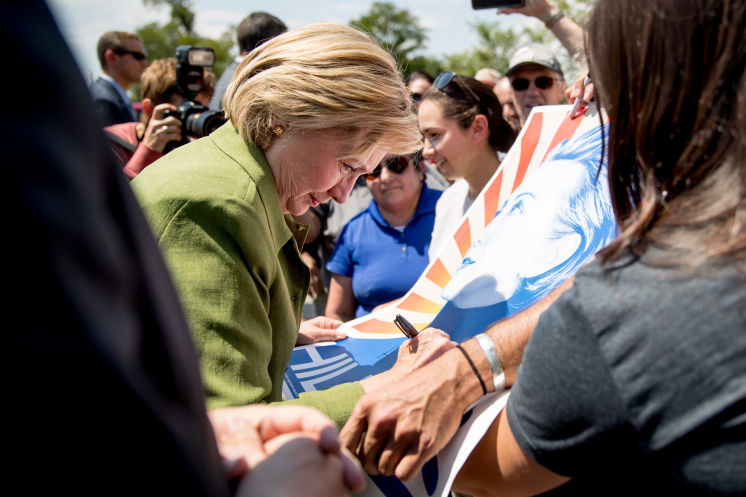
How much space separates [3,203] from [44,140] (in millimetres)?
50

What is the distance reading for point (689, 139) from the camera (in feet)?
2.83

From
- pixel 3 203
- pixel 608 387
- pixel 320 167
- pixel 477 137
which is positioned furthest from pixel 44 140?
pixel 477 137

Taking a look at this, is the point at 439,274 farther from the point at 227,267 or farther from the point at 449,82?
the point at 449,82

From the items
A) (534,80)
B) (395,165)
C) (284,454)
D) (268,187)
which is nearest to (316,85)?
(268,187)

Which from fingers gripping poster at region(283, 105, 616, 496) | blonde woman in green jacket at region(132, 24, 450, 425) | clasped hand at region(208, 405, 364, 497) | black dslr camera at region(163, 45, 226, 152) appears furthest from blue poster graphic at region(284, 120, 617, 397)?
black dslr camera at region(163, 45, 226, 152)

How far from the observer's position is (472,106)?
3.27m

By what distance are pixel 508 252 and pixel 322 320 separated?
72cm

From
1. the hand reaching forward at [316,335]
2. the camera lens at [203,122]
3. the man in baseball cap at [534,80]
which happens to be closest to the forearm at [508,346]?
the hand reaching forward at [316,335]

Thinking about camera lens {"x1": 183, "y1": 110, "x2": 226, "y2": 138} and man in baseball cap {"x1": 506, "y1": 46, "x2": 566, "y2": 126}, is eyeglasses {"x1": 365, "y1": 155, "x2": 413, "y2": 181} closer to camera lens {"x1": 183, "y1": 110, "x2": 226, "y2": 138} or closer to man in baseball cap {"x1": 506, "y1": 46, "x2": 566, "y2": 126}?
camera lens {"x1": 183, "y1": 110, "x2": 226, "y2": 138}

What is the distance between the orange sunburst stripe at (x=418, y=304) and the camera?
197 cm

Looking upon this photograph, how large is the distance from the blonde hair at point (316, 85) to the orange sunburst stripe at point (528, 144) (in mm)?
641

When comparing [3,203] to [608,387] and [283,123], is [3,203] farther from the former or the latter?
[283,123]

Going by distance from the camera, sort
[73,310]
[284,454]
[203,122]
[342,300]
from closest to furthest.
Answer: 1. [73,310]
2. [284,454]
3. [203,122]
4. [342,300]

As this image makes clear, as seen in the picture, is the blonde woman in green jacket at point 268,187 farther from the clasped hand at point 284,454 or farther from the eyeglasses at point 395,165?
the eyeglasses at point 395,165
